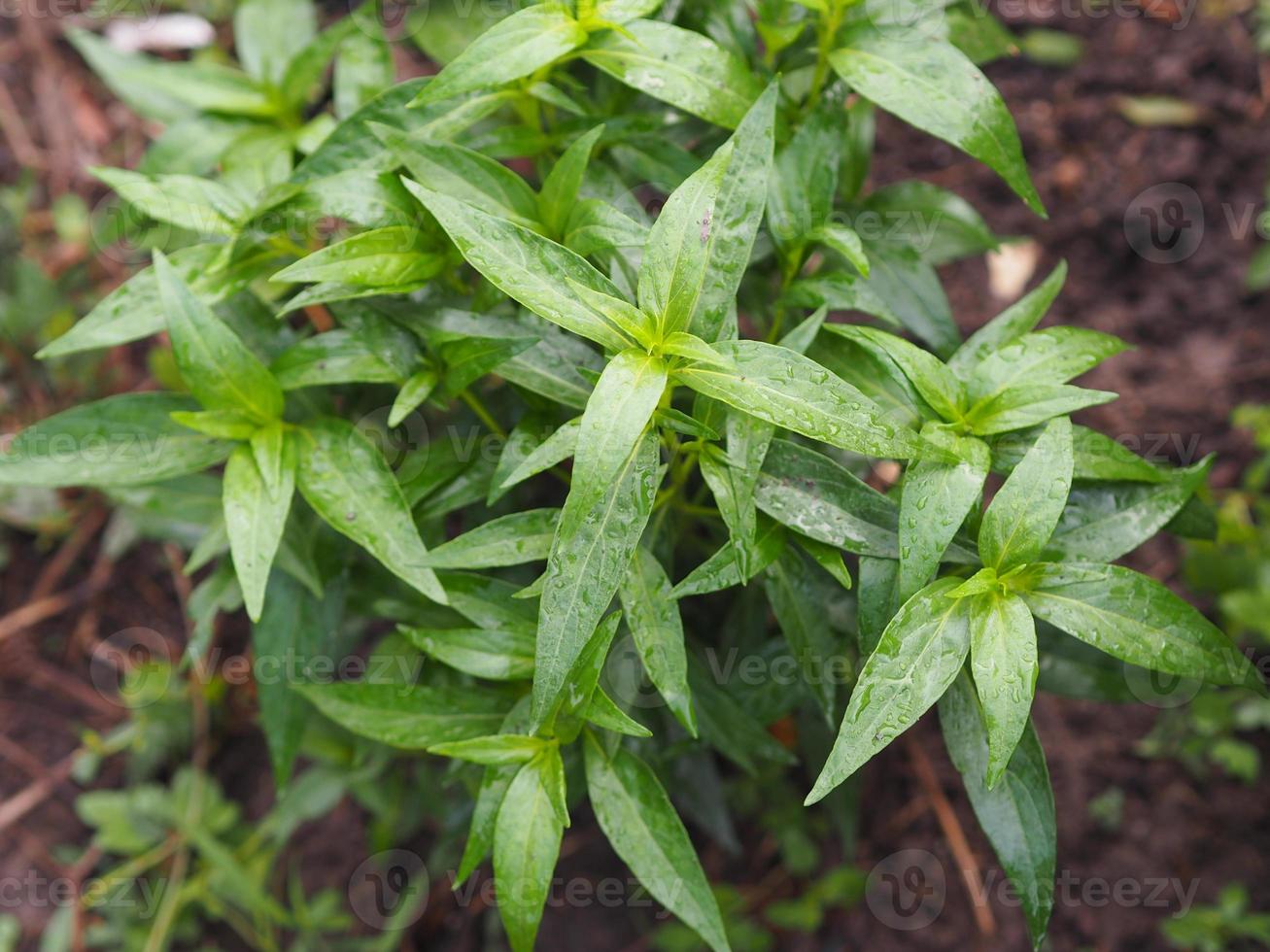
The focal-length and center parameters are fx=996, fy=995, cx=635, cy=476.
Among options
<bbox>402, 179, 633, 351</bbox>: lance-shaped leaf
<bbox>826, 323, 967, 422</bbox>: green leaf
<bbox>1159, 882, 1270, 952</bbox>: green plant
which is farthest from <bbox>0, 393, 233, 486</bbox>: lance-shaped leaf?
<bbox>1159, 882, 1270, 952</bbox>: green plant

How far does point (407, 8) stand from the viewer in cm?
197

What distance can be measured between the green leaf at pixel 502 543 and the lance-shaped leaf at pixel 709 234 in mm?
369

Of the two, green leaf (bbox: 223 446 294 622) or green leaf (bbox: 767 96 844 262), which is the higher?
green leaf (bbox: 767 96 844 262)

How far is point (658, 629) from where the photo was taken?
1438 millimetres

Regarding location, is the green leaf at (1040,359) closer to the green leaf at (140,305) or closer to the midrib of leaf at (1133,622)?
the midrib of leaf at (1133,622)

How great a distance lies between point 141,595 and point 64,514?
35 centimetres

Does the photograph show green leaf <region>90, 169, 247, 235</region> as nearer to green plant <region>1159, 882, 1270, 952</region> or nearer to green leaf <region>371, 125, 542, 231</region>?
green leaf <region>371, 125, 542, 231</region>

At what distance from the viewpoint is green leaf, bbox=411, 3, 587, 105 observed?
1387 mm

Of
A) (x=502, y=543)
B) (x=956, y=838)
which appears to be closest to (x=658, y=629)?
(x=502, y=543)

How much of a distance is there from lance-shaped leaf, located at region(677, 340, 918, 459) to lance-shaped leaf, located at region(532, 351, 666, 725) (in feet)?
0.31

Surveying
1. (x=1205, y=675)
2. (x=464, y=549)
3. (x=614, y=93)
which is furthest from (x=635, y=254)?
(x=1205, y=675)

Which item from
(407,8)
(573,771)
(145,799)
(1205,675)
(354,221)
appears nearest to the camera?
(1205,675)

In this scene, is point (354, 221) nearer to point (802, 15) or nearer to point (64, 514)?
point (802, 15)

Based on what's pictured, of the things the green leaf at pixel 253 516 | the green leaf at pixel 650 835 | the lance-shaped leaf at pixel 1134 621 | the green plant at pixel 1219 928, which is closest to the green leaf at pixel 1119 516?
the lance-shaped leaf at pixel 1134 621
